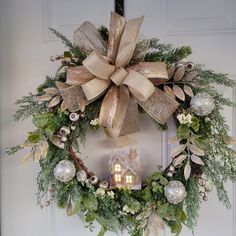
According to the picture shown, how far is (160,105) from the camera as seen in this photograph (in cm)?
71

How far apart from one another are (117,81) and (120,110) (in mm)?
72

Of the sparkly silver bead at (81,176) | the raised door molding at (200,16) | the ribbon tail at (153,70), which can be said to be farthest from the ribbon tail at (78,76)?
the raised door molding at (200,16)

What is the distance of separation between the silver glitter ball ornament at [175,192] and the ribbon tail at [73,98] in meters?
0.29

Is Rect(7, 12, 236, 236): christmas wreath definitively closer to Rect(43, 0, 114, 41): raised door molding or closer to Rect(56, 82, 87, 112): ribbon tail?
Rect(56, 82, 87, 112): ribbon tail

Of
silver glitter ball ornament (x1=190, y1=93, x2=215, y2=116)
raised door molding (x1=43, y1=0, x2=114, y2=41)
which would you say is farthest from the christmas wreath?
raised door molding (x1=43, y1=0, x2=114, y2=41)

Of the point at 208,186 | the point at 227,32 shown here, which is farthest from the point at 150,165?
the point at 227,32

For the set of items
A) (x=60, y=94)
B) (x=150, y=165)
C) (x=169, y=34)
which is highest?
(x=169, y=34)

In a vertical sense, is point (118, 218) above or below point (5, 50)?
below

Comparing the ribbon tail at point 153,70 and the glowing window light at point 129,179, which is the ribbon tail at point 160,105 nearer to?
the ribbon tail at point 153,70

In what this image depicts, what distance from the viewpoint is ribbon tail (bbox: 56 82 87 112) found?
0.72 meters

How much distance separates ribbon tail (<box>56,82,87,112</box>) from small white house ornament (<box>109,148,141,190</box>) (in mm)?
200

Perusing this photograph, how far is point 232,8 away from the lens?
870 millimetres

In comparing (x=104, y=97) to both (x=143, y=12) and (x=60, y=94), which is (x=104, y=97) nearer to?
(x=60, y=94)

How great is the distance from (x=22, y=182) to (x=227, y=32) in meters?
0.80
